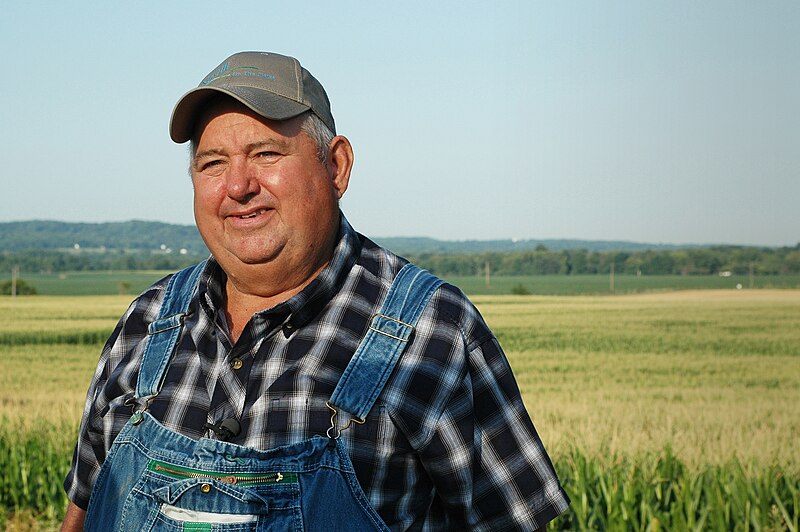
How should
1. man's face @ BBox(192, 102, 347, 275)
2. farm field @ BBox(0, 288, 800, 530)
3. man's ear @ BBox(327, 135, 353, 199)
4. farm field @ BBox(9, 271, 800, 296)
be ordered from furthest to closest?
farm field @ BBox(9, 271, 800, 296) < farm field @ BBox(0, 288, 800, 530) < man's ear @ BBox(327, 135, 353, 199) < man's face @ BBox(192, 102, 347, 275)

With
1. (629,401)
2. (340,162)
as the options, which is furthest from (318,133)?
(629,401)

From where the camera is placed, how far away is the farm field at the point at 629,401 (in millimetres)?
5050

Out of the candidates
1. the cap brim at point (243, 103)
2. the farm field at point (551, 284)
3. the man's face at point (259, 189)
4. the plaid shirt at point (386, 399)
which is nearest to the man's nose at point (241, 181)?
the man's face at point (259, 189)

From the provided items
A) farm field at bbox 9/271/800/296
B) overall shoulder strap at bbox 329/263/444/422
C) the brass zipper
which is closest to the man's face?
overall shoulder strap at bbox 329/263/444/422

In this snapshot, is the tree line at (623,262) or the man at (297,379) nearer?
the man at (297,379)

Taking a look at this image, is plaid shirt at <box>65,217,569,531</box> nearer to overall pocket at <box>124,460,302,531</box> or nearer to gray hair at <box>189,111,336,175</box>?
overall pocket at <box>124,460,302,531</box>

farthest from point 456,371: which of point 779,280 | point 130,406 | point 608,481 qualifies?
point 779,280

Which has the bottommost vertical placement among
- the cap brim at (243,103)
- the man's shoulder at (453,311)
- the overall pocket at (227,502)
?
the overall pocket at (227,502)

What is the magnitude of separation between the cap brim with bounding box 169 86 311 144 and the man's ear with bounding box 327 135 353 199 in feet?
0.39

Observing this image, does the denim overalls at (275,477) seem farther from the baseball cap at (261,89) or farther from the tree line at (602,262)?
the tree line at (602,262)

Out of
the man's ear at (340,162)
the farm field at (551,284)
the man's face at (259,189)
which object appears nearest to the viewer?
the man's face at (259,189)

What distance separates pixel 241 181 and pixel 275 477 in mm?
560

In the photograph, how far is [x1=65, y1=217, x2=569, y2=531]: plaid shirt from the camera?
5.47 feet

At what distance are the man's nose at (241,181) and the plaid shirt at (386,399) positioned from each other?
218 mm
